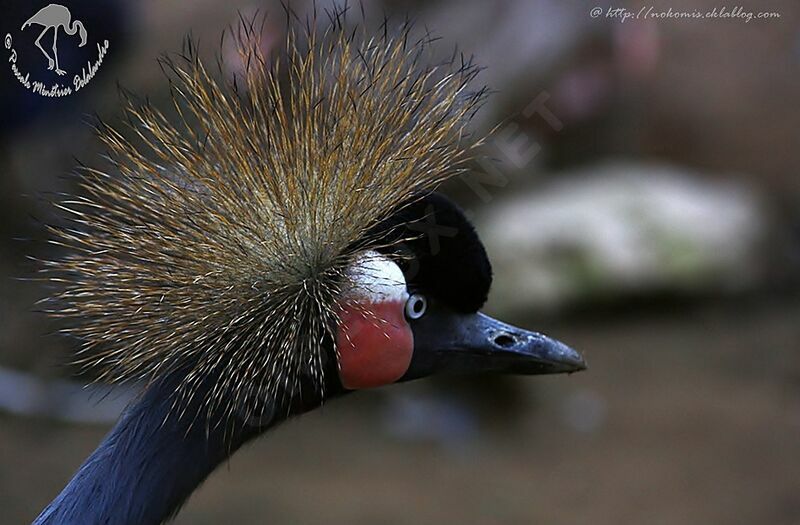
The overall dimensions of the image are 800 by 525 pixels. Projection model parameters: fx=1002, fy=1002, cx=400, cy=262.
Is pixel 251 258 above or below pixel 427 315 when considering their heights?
above

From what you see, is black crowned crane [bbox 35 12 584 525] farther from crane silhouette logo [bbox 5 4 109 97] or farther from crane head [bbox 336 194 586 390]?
crane silhouette logo [bbox 5 4 109 97]

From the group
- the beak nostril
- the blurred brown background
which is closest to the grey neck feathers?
the beak nostril

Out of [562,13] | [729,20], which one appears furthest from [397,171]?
[729,20]

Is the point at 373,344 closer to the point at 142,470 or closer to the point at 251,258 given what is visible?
the point at 251,258

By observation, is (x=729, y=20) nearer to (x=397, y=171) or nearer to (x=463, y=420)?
(x=463, y=420)

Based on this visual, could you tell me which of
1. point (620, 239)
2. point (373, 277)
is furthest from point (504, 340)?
point (620, 239)

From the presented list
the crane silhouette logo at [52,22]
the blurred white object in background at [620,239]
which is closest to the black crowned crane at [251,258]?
the crane silhouette logo at [52,22]
